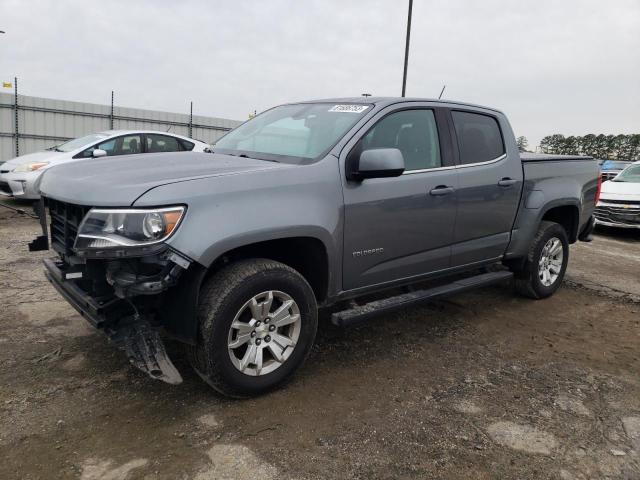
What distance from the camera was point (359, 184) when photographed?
3266 millimetres

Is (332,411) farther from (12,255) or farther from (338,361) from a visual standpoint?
(12,255)

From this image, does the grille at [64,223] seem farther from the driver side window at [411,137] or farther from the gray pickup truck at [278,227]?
the driver side window at [411,137]

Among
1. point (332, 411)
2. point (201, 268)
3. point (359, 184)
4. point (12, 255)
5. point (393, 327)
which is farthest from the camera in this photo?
point (12, 255)

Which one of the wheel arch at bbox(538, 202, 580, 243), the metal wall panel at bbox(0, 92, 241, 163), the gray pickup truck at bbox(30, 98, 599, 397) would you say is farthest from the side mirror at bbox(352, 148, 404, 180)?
the metal wall panel at bbox(0, 92, 241, 163)

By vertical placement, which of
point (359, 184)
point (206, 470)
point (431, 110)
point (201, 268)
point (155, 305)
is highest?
point (431, 110)

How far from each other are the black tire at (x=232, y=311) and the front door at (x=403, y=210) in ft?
1.68

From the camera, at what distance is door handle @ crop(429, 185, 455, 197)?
3.71 metres

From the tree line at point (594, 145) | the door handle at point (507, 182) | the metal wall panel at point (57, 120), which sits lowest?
the door handle at point (507, 182)

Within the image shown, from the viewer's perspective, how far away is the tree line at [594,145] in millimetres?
35281

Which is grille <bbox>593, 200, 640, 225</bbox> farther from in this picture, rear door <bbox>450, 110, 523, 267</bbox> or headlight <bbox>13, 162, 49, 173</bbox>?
headlight <bbox>13, 162, 49, 173</bbox>

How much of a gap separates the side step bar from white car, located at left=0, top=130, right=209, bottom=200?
572 cm

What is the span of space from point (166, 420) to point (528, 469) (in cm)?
185

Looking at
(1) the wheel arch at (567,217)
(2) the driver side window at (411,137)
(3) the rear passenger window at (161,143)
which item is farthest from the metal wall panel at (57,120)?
(2) the driver side window at (411,137)

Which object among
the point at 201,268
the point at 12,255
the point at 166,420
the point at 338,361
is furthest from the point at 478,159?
the point at 12,255
